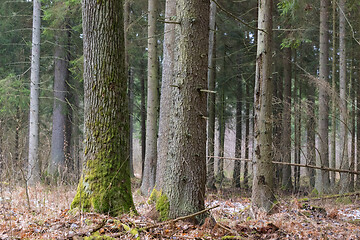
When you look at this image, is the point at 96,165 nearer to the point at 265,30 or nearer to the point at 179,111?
the point at 179,111

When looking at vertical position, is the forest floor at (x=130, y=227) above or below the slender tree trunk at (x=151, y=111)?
below

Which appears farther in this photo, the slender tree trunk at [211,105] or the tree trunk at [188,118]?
the slender tree trunk at [211,105]

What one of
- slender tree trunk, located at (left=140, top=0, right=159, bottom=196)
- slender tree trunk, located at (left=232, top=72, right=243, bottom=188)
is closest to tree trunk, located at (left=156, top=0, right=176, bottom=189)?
slender tree trunk, located at (left=140, top=0, right=159, bottom=196)

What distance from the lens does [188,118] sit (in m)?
4.54

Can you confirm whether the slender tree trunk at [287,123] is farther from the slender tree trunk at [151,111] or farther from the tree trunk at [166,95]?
the tree trunk at [166,95]

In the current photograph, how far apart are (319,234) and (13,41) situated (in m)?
17.9

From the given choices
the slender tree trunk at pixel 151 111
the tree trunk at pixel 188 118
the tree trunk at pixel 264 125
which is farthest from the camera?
the slender tree trunk at pixel 151 111

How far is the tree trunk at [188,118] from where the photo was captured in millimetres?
4539

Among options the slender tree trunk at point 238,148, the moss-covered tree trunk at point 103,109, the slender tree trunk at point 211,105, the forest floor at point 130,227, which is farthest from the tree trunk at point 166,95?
the slender tree trunk at point 238,148

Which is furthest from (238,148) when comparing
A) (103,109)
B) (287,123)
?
(103,109)

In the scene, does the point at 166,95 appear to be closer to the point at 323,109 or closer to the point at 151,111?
the point at 151,111

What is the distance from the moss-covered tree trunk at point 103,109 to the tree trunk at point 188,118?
32.2 inches

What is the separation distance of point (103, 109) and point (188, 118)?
1353 millimetres

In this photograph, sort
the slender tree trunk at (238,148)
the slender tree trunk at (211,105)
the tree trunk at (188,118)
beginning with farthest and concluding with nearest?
the slender tree trunk at (238,148) → the slender tree trunk at (211,105) → the tree trunk at (188,118)
